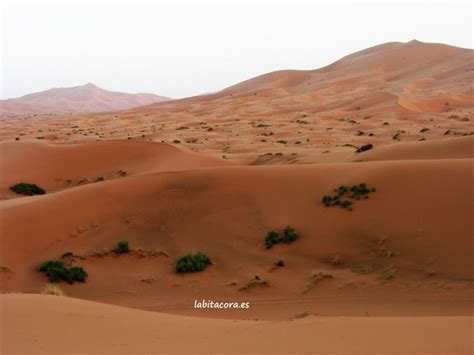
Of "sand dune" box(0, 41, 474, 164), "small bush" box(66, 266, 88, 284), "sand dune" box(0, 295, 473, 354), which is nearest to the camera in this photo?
"sand dune" box(0, 295, 473, 354)

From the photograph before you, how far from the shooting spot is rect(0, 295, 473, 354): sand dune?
559 centimetres

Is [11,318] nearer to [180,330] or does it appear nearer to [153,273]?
[180,330]

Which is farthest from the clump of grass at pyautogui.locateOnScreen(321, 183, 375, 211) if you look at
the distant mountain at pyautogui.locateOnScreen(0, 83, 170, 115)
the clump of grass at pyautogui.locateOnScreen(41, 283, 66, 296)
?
the distant mountain at pyautogui.locateOnScreen(0, 83, 170, 115)

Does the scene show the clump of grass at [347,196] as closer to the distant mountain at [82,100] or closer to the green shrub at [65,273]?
the green shrub at [65,273]

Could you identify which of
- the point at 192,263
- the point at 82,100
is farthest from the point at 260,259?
the point at 82,100

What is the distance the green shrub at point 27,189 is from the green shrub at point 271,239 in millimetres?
13571

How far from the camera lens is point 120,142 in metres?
27.0

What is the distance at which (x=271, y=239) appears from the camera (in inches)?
450

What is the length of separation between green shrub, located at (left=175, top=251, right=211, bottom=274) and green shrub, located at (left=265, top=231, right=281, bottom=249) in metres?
1.29

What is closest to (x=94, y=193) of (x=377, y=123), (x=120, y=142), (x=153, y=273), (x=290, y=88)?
(x=153, y=273)

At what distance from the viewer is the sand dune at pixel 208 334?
559cm

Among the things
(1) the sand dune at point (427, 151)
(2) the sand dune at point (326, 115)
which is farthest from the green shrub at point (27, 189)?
(1) the sand dune at point (427, 151)

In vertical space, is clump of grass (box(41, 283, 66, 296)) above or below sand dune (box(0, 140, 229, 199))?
below

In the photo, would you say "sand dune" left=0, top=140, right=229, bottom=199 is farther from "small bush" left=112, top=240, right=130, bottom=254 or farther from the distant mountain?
the distant mountain
